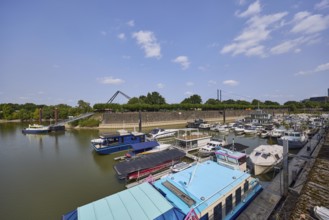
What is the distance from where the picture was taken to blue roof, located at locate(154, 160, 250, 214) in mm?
5609

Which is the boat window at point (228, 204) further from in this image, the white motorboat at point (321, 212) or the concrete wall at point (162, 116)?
the concrete wall at point (162, 116)

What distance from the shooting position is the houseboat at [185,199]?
461 cm

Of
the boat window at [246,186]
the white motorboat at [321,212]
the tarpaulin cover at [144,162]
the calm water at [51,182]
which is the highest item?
the white motorboat at [321,212]

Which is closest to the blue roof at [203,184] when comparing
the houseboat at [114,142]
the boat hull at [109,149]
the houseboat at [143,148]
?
the houseboat at [143,148]

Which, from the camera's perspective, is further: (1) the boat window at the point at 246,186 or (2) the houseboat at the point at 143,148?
(2) the houseboat at the point at 143,148

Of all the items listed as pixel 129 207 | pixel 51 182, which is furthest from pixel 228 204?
pixel 51 182

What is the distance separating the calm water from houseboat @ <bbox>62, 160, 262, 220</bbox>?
551 cm

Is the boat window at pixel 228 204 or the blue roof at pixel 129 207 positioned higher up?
the blue roof at pixel 129 207

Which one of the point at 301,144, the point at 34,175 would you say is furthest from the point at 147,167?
the point at 301,144

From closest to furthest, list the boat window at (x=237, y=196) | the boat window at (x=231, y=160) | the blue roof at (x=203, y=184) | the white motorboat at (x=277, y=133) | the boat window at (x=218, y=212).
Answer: the blue roof at (x=203, y=184) → the boat window at (x=218, y=212) → the boat window at (x=237, y=196) → the boat window at (x=231, y=160) → the white motorboat at (x=277, y=133)

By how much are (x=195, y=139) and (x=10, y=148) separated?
26.8 metres

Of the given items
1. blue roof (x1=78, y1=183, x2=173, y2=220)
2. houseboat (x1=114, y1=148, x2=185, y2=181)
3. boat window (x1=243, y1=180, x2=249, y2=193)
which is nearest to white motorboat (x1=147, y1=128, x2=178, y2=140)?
houseboat (x1=114, y1=148, x2=185, y2=181)

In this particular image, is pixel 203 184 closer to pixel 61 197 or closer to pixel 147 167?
pixel 147 167

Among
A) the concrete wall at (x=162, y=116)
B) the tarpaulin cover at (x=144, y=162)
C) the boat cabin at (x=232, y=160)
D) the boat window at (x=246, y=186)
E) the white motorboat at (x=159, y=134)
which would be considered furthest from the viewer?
the concrete wall at (x=162, y=116)
